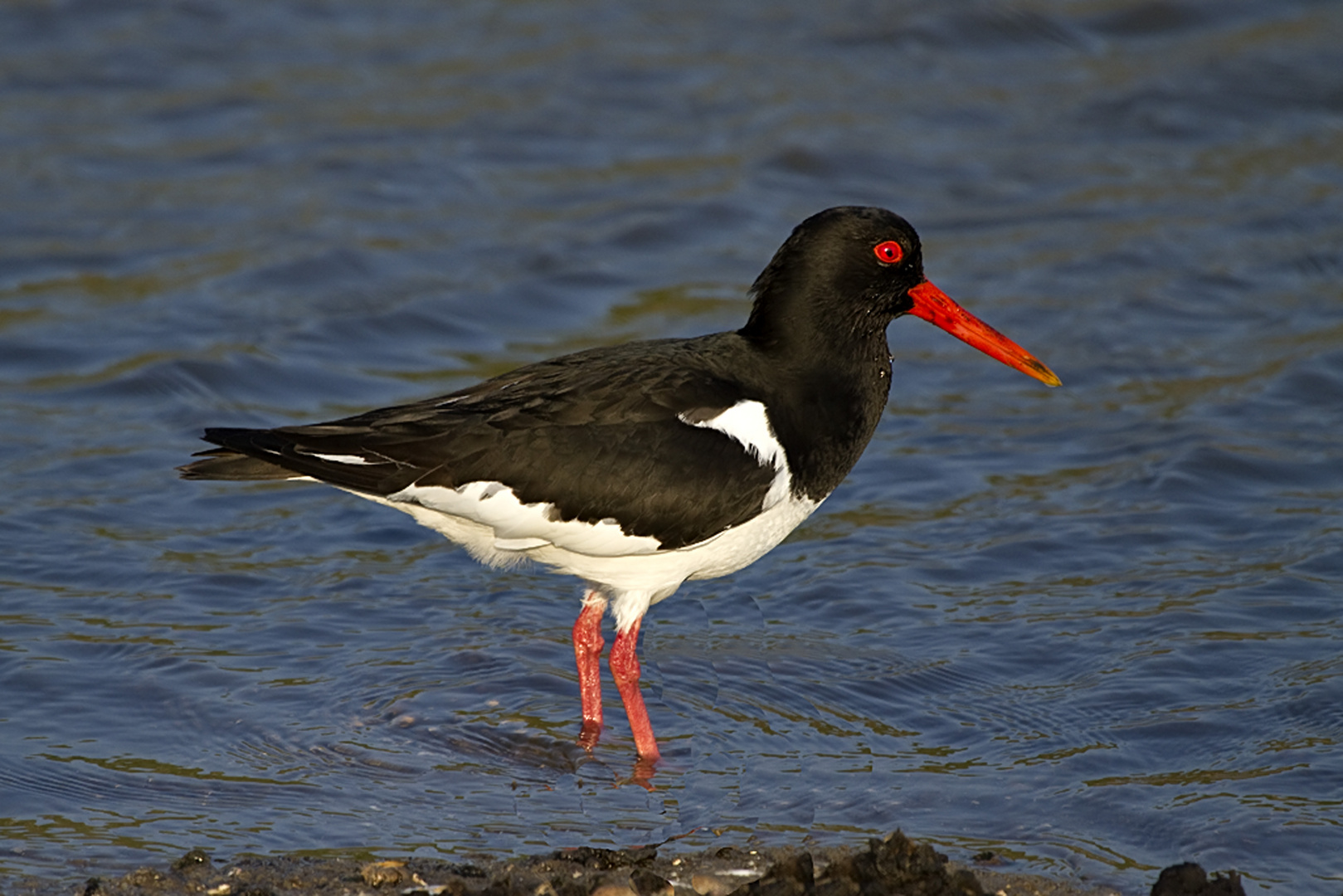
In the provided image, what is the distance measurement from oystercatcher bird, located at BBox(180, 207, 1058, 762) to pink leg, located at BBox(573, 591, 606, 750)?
0.04 feet

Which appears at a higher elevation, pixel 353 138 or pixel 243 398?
pixel 353 138

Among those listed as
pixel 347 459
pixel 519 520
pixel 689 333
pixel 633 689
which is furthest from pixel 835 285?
pixel 689 333

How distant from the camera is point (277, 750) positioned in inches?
246

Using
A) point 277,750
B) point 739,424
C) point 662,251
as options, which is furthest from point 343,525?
point 662,251

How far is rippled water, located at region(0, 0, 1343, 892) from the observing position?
6.06m

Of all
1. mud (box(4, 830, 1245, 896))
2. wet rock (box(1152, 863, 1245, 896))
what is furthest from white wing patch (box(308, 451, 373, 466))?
wet rock (box(1152, 863, 1245, 896))

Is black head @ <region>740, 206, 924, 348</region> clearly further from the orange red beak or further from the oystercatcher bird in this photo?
the orange red beak

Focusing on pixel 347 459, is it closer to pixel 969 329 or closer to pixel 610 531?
pixel 610 531

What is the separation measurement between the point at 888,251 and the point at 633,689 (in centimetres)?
192

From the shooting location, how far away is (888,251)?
652cm

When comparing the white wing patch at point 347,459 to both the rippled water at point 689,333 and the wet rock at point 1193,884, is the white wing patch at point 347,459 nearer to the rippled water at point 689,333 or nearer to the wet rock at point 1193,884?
the rippled water at point 689,333

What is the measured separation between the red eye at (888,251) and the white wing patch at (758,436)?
783mm

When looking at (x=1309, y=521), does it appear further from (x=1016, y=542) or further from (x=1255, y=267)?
(x=1255, y=267)

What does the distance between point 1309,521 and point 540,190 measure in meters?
6.00
